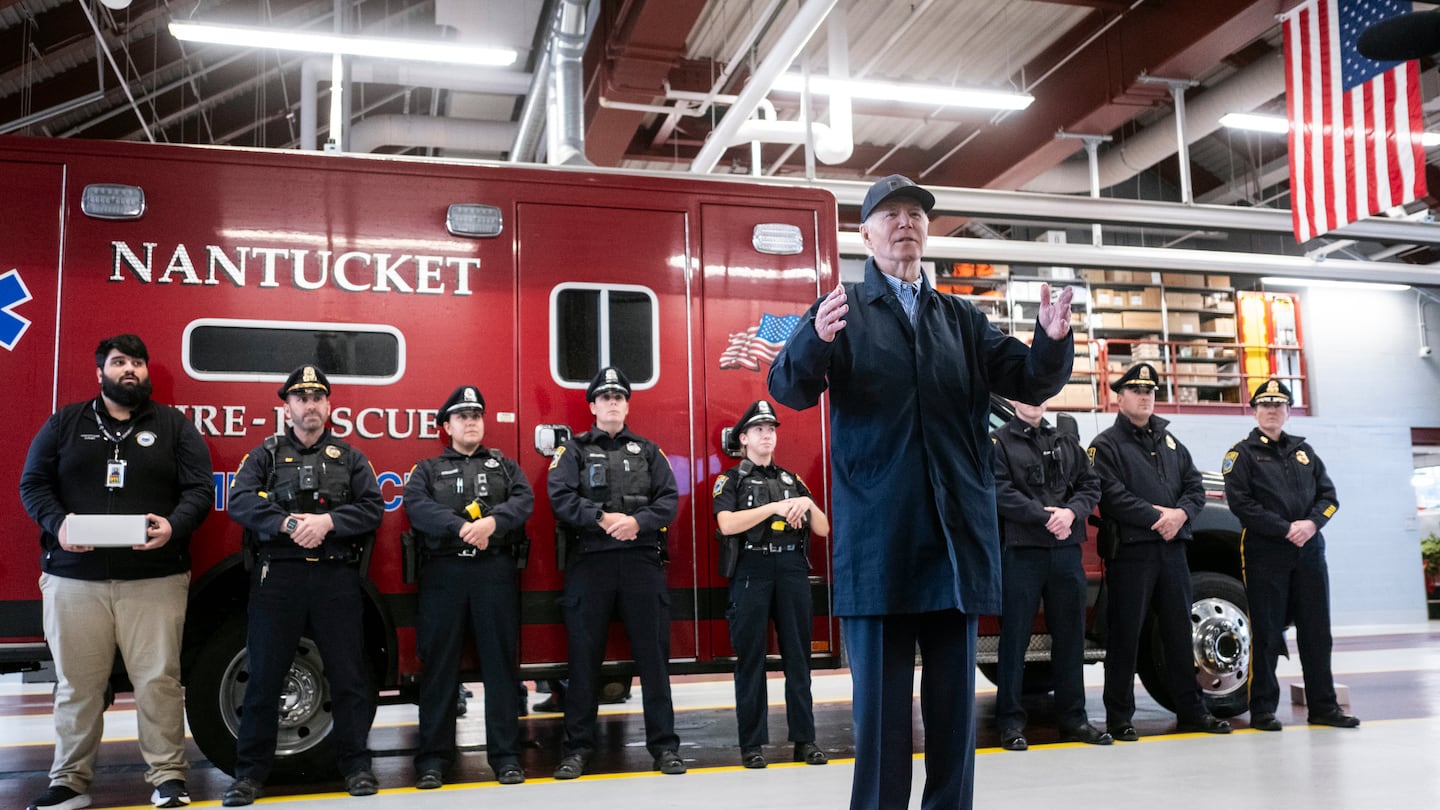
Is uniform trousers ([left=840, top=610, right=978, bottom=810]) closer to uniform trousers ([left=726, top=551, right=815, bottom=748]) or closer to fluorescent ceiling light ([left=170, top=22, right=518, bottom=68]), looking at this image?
uniform trousers ([left=726, top=551, right=815, bottom=748])

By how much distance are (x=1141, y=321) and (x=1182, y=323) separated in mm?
924

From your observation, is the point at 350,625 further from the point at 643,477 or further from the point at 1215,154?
the point at 1215,154

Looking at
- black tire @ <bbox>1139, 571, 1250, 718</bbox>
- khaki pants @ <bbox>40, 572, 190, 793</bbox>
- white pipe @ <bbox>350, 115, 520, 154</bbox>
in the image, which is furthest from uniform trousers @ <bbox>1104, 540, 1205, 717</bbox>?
white pipe @ <bbox>350, 115, 520, 154</bbox>

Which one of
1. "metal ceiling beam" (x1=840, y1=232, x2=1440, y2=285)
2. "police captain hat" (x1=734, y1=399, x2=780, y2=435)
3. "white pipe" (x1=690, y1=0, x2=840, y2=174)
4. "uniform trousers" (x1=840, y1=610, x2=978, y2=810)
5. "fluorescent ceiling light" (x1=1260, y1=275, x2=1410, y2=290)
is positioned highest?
"fluorescent ceiling light" (x1=1260, y1=275, x2=1410, y2=290)

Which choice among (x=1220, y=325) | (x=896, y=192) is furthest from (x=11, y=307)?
(x=1220, y=325)

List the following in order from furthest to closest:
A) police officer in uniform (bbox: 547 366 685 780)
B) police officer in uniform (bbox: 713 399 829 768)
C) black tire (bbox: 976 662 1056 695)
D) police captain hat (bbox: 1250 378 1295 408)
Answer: black tire (bbox: 976 662 1056 695)
police captain hat (bbox: 1250 378 1295 408)
police officer in uniform (bbox: 713 399 829 768)
police officer in uniform (bbox: 547 366 685 780)

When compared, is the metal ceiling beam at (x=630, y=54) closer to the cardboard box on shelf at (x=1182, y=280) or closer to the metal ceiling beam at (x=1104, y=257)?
the metal ceiling beam at (x=1104, y=257)

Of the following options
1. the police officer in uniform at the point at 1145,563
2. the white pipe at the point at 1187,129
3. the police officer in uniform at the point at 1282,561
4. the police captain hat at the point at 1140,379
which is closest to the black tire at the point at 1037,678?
the police officer in uniform at the point at 1145,563

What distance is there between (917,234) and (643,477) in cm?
285

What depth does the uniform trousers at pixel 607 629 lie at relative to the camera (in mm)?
5406

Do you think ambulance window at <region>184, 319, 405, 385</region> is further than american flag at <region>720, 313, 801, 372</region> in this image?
No

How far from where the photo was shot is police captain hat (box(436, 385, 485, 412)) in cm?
525

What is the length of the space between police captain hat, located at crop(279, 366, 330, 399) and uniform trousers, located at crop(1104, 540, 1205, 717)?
4459mm

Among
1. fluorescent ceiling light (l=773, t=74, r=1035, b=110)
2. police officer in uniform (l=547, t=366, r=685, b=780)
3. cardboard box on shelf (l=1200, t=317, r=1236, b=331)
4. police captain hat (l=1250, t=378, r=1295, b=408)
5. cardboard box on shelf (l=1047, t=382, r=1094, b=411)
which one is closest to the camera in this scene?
police officer in uniform (l=547, t=366, r=685, b=780)
